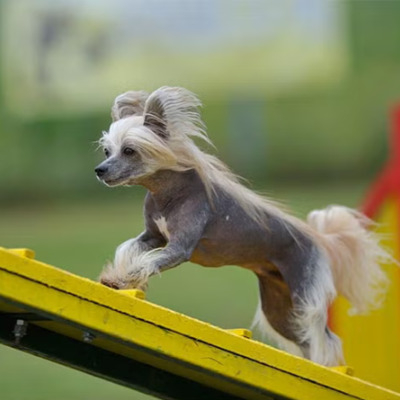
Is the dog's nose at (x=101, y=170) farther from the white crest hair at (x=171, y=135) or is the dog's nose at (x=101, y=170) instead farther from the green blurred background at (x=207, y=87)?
the green blurred background at (x=207, y=87)

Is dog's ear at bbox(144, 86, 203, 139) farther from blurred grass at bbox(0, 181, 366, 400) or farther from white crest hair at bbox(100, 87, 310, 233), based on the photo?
blurred grass at bbox(0, 181, 366, 400)

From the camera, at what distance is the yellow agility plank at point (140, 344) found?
2889mm

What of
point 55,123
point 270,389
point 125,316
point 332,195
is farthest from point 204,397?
point 55,123

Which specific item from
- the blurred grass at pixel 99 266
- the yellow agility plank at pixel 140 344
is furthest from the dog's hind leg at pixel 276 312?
the yellow agility plank at pixel 140 344

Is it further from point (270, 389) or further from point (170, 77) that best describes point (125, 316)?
point (170, 77)

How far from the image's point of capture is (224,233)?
3.65 meters

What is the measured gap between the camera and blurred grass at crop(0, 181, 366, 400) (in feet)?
20.5

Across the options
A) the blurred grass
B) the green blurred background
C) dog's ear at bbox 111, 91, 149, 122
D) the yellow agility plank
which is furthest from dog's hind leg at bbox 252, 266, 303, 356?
the green blurred background

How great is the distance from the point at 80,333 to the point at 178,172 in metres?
0.54

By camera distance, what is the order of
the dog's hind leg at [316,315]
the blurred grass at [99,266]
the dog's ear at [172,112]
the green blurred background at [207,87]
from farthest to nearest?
A: the green blurred background at [207,87], the blurred grass at [99,266], the dog's hind leg at [316,315], the dog's ear at [172,112]

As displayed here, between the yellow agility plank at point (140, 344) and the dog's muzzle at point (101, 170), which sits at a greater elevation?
the dog's muzzle at point (101, 170)

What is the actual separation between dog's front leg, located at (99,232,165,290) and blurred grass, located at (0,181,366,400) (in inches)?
32.2

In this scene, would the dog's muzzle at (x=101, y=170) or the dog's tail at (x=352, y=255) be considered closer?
the dog's muzzle at (x=101, y=170)

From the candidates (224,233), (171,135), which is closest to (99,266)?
(224,233)
